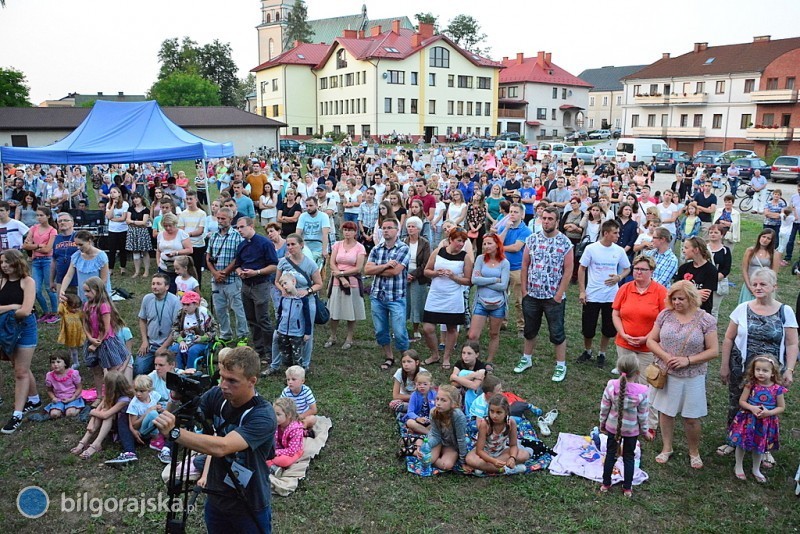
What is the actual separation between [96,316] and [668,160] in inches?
1404

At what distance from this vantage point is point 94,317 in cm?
597

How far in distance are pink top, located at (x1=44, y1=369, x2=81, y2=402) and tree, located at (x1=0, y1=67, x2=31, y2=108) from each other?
5745 cm

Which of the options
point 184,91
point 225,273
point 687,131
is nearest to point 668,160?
point 687,131

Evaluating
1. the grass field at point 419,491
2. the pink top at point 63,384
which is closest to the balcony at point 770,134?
the grass field at point 419,491

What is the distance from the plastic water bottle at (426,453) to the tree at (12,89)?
6028 cm

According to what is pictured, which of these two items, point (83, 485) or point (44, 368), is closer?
point (83, 485)

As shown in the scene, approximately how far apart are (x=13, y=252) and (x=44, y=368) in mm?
2000

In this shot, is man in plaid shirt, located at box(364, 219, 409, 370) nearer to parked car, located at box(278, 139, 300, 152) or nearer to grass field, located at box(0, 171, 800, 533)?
grass field, located at box(0, 171, 800, 533)

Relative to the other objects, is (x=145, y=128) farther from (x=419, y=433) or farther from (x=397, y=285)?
(x=419, y=433)

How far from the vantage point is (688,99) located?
5431 centimetres

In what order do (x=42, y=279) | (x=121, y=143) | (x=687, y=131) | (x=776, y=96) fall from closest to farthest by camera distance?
(x=42, y=279) < (x=121, y=143) < (x=776, y=96) < (x=687, y=131)

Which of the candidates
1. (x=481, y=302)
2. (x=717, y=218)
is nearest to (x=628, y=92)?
(x=717, y=218)

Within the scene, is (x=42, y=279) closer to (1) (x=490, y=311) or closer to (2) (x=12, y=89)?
(1) (x=490, y=311)

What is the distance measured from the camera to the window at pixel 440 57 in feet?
189
